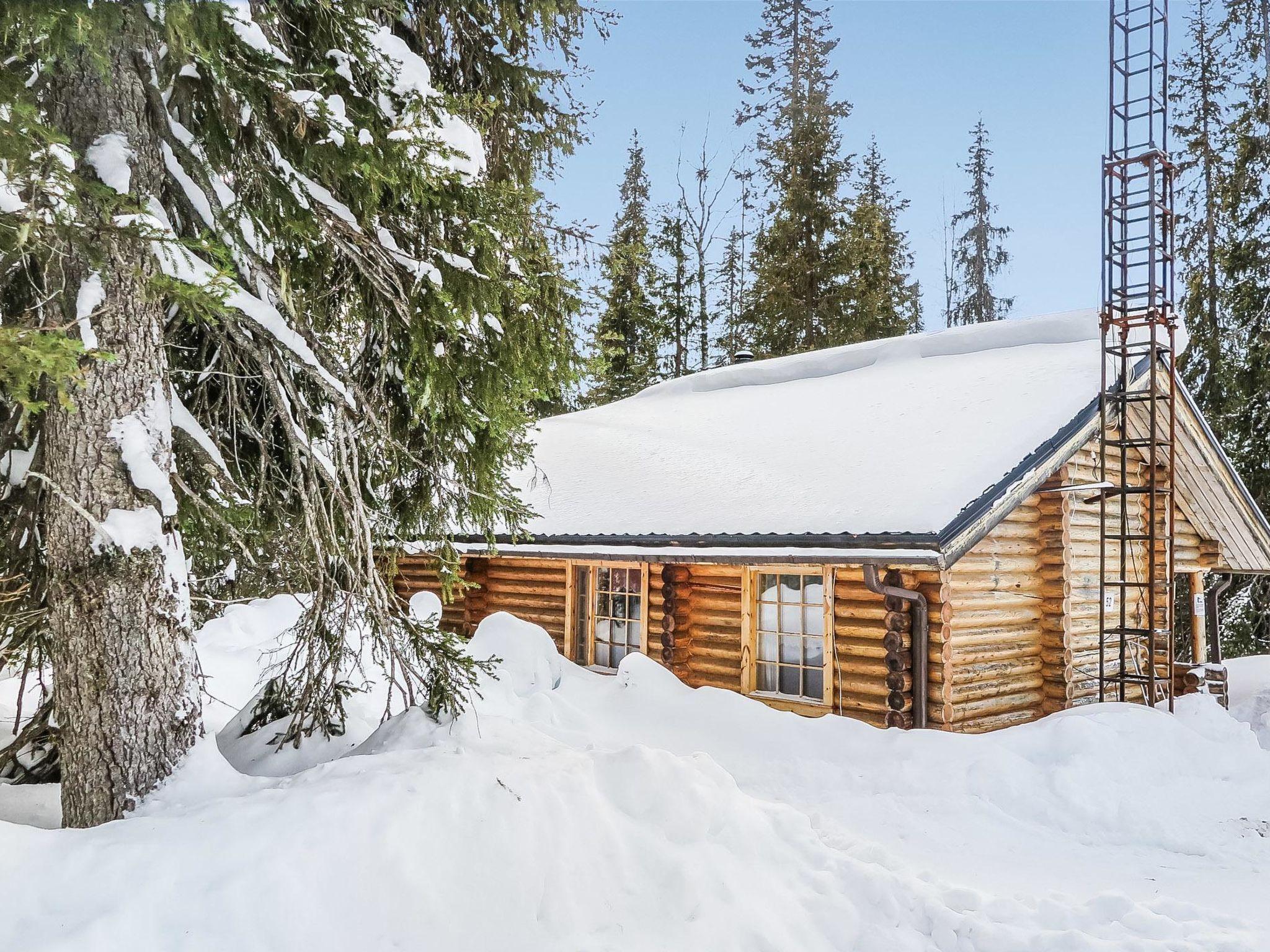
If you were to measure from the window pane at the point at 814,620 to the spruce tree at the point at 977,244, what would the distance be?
83.6ft

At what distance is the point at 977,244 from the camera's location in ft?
105

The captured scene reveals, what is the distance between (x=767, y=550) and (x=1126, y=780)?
12.0 feet

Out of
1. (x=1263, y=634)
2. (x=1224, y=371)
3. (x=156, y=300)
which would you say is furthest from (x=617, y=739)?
(x=1263, y=634)

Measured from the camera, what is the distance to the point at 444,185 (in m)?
4.65

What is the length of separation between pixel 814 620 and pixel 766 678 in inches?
38.1

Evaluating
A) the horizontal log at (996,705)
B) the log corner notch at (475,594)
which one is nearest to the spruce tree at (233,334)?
the horizontal log at (996,705)

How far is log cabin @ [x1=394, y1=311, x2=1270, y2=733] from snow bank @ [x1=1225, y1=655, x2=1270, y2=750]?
75 centimetres

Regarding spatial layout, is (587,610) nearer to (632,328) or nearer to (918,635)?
(918,635)

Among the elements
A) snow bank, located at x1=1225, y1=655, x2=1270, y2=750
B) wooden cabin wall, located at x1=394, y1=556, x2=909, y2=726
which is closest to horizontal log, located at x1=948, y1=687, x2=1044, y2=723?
wooden cabin wall, located at x1=394, y1=556, x2=909, y2=726

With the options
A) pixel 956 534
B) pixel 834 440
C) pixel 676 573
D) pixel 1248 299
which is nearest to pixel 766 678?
pixel 676 573

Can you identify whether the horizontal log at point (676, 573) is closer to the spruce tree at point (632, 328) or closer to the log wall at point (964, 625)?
the log wall at point (964, 625)

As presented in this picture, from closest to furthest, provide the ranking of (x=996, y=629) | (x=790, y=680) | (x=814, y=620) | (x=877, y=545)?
(x=877, y=545)
(x=996, y=629)
(x=814, y=620)
(x=790, y=680)

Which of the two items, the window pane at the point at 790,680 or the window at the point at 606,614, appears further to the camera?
the window at the point at 606,614

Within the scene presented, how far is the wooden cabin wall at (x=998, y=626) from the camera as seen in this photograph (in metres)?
8.31
